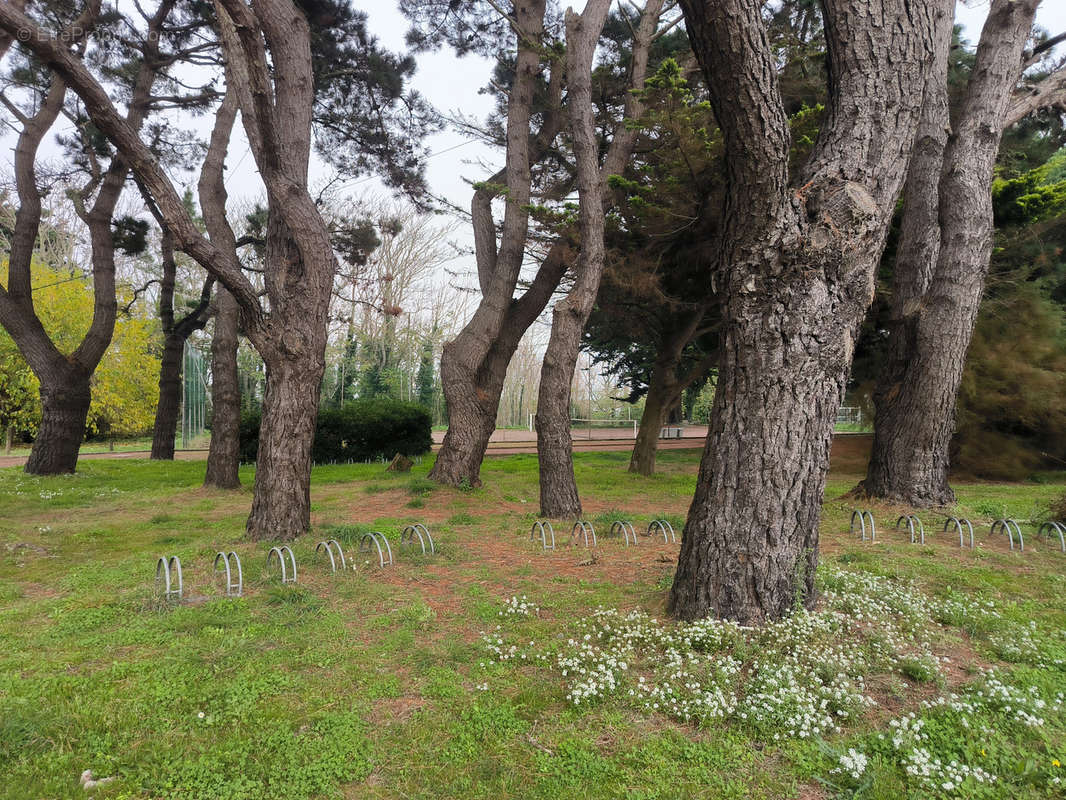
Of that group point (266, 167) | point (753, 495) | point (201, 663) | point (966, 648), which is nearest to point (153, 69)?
point (266, 167)

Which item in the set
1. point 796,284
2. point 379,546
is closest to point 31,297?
point 379,546

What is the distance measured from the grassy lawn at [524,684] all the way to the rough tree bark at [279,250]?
3.27 feet

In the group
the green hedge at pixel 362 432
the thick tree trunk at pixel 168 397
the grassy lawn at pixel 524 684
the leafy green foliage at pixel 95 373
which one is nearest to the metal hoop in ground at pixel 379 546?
the grassy lawn at pixel 524 684

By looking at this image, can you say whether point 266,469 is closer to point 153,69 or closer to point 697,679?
point 697,679

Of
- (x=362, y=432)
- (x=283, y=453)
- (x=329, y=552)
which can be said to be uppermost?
→ (x=283, y=453)

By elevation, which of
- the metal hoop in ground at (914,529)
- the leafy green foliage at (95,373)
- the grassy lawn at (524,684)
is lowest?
the grassy lawn at (524,684)

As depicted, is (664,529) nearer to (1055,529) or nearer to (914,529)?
(914,529)

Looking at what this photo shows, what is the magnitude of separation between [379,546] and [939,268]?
8276mm

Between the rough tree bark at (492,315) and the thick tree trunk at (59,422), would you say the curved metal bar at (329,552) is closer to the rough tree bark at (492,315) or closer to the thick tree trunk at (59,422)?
the rough tree bark at (492,315)

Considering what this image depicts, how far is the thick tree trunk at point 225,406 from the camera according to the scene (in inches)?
389

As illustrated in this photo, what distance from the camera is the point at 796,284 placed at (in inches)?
128

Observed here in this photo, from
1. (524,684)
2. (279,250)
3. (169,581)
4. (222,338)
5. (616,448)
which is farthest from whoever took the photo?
(616,448)

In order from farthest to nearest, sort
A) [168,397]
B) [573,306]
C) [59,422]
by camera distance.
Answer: [168,397] → [59,422] → [573,306]

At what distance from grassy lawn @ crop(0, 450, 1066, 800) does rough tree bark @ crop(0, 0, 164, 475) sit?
730cm
